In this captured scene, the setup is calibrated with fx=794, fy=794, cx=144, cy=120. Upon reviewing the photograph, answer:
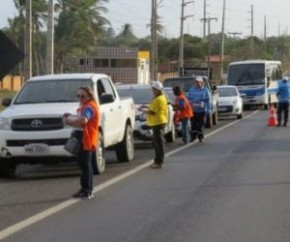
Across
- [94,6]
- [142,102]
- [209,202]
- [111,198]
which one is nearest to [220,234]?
[209,202]

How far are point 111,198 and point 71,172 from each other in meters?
3.76

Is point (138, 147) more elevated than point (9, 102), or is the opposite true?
point (9, 102)

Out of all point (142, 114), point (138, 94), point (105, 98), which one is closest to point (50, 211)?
point (105, 98)

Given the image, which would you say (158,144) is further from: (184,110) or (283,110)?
(283,110)

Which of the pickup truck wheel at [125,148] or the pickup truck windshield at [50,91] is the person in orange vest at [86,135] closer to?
the pickup truck windshield at [50,91]

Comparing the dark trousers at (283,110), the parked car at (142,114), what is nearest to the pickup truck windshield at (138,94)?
the parked car at (142,114)

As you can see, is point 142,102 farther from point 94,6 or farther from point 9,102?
point 94,6

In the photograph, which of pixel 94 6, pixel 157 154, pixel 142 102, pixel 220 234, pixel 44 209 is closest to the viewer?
pixel 220 234

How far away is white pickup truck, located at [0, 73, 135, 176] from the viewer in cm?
1400

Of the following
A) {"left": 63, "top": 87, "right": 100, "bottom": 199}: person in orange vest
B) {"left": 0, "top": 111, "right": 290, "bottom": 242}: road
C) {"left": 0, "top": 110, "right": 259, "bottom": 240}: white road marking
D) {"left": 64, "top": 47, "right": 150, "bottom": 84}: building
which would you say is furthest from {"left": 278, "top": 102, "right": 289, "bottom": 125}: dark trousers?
{"left": 64, "top": 47, "right": 150, "bottom": 84}: building

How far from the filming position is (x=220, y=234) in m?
8.81

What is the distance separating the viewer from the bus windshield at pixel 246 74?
48.0 meters

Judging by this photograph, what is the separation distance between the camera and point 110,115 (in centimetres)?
1548

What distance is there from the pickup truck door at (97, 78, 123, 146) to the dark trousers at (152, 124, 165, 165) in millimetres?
786
